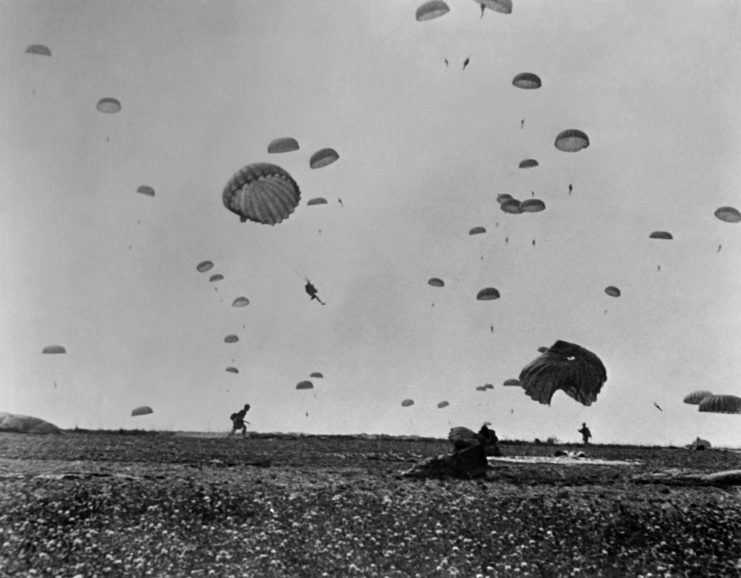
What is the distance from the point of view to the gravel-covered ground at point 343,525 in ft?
48.0

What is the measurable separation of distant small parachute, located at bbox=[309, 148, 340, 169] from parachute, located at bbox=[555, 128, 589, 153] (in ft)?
27.3

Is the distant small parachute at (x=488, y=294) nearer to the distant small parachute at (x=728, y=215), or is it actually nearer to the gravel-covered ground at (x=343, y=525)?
the distant small parachute at (x=728, y=215)

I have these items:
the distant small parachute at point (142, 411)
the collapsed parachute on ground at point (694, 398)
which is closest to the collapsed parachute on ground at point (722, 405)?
the collapsed parachute on ground at point (694, 398)

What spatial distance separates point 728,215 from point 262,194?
716 inches

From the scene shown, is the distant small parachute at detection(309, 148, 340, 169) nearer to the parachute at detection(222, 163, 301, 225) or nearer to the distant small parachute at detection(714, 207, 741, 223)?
the parachute at detection(222, 163, 301, 225)

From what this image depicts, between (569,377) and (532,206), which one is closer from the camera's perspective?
(569,377)

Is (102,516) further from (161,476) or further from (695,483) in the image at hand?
(695,483)

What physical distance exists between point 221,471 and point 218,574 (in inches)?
261

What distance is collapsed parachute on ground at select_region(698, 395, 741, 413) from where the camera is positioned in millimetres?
33281

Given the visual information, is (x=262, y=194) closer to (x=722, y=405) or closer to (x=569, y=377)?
(x=569, y=377)

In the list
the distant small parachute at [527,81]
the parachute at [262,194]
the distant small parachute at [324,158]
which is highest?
the distant small parachute at [527,81]

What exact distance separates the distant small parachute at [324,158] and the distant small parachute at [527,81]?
7161 millimetres

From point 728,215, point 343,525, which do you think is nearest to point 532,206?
point 728,215

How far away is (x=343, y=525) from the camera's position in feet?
52.9
